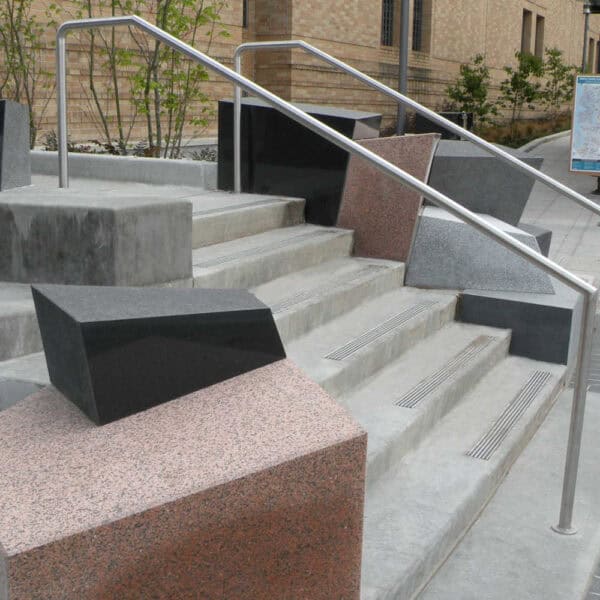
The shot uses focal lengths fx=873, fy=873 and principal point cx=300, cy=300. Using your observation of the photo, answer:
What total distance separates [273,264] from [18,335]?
194 centimetres

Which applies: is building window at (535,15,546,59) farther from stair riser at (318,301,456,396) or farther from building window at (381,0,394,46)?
stair riser at (318,301,456,396)

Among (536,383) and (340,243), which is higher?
(340,243)

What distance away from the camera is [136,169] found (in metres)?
7.48

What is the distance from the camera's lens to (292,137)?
6.20 meters

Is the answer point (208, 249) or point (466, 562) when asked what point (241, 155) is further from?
point (466, 562)

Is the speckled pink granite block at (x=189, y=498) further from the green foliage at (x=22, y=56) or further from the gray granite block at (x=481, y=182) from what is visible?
the green foliage at (x=22, y=56)

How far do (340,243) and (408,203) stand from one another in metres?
0.57

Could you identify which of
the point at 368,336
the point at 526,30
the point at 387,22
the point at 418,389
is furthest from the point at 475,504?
the point at 526,30

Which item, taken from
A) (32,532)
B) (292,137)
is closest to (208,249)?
(292,137)

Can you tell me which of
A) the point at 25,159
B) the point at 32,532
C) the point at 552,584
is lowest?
the point at 552,584

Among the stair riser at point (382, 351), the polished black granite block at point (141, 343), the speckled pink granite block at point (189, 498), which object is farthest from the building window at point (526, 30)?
the speckled pink granite block at point (189, 498)

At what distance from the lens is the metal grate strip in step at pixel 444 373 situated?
4039 millimetres

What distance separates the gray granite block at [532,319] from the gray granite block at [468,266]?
0.14 meters

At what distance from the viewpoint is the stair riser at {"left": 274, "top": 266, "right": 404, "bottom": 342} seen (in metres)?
4.26
